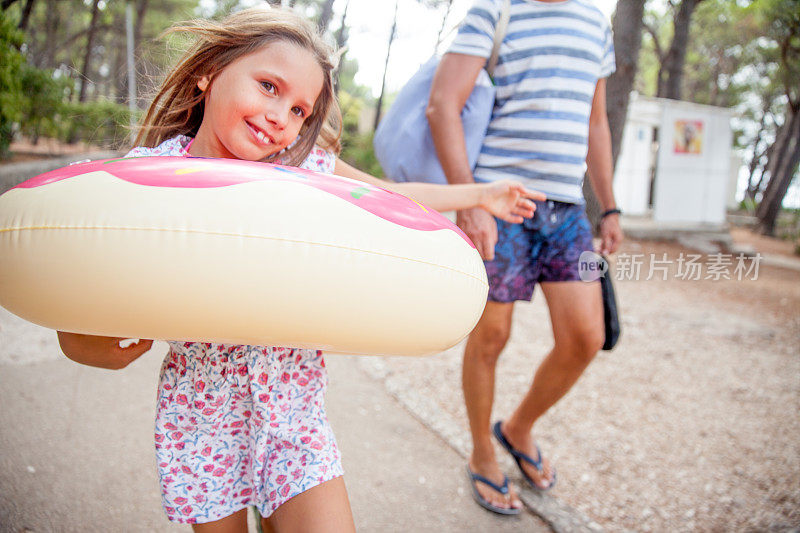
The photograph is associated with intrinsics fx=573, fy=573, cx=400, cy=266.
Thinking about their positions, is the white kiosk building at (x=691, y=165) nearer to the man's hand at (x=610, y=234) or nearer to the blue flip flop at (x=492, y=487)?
the man's hand at (x=610, y=234)

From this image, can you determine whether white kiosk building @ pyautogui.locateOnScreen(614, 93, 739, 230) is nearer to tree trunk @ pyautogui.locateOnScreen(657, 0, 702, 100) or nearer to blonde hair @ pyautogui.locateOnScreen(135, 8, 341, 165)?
tree trunk @ pyautogui.locateOnScreen(657, 0, 702, 100)

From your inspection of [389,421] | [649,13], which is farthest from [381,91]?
[389,421]

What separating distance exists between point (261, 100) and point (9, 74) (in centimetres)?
593

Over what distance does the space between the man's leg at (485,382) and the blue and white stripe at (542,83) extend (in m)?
0.55

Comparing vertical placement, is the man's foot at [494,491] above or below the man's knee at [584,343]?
below

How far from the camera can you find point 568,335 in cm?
227

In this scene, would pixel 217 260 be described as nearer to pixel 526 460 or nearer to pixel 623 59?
pixel 526 460

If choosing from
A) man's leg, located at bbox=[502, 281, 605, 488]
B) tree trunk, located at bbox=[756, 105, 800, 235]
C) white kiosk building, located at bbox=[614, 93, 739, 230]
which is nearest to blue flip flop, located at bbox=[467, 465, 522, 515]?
man's leg, located at bbox=[502, 281, 605, 488]

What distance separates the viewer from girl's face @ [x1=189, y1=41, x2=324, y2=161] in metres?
1.47

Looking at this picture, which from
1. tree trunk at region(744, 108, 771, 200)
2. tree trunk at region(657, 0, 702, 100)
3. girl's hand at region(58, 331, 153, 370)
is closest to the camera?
girl's hand at region(58, 331, 153, 370)

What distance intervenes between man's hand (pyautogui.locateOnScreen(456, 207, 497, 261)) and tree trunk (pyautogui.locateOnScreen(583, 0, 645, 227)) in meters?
4.72

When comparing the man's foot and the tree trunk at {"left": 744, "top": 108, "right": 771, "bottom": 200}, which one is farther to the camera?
the tree trunk at {"left": 744, "top": 108, "right": 771, "bottom": 200}

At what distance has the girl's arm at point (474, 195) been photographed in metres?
1.68

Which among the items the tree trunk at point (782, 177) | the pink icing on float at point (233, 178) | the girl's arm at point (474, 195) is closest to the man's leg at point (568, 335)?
the girl's arm at point (474, 195)
